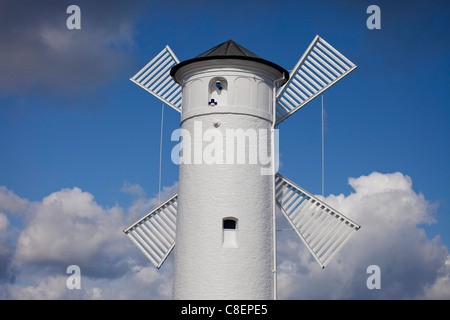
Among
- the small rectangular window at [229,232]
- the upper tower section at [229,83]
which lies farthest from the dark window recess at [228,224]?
the upper tower section at [229,83]

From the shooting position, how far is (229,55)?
47.4 feet

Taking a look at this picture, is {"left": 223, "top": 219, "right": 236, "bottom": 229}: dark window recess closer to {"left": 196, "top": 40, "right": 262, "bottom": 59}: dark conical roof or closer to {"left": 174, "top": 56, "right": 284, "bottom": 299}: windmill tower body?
{"left": 174, "top": 56, "right": 284, "bottom": 299}: windmill tower body

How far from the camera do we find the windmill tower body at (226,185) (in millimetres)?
13758

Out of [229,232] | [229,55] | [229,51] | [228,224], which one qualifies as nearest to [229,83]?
[229,55]

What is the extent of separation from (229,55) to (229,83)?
1.94 feet

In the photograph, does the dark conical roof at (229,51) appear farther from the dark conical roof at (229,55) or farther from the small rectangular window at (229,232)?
the small rectangular window at (229,232)

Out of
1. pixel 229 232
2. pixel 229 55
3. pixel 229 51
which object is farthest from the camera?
pixel 229 51

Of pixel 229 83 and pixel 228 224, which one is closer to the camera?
pixel 228 224

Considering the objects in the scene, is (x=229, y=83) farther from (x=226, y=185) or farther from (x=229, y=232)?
(x=229, y=232)

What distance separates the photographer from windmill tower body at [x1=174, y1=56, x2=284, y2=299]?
45.1ft
